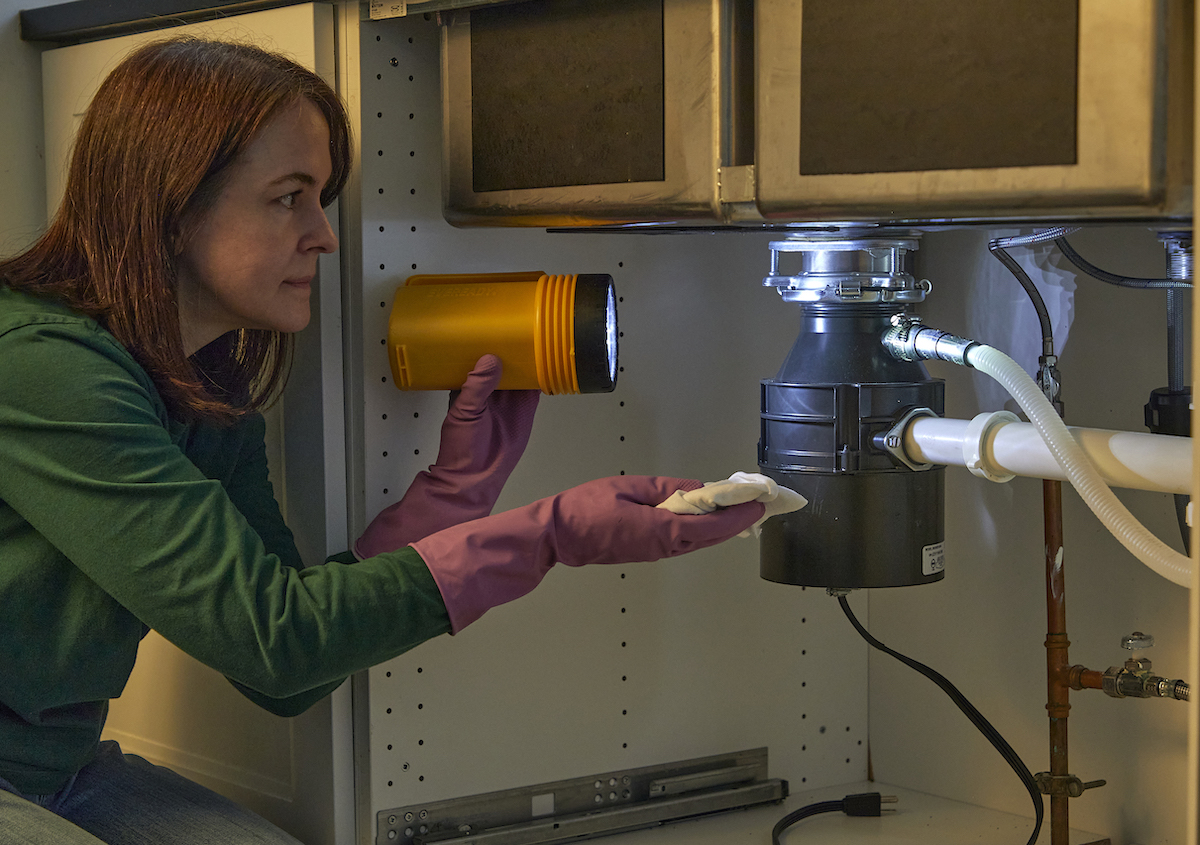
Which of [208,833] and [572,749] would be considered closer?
[208,833]

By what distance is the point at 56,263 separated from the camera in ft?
3.66

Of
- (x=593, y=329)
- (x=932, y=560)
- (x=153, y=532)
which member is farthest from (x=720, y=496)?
(x=153, y=532)

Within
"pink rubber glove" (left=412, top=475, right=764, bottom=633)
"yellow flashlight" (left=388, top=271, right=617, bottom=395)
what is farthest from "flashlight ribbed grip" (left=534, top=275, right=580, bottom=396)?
"pink rubber glove" (left=412, top=475, right=764, bottom=633)

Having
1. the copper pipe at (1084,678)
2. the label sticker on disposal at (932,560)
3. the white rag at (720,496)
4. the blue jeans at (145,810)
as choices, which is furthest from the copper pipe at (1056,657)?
the blue jeans at (145,810)

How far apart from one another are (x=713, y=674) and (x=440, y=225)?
69 cm

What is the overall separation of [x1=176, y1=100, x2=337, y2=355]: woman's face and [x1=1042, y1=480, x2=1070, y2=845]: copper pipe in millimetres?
844

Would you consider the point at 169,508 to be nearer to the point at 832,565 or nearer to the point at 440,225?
the point at 440,225

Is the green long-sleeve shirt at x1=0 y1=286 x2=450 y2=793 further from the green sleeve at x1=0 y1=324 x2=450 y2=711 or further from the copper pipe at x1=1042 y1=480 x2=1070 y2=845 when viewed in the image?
the copper pipe at x1=1042 y1=480 x2=1070 y2=845

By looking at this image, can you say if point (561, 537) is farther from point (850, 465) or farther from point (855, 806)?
point (855, 806)

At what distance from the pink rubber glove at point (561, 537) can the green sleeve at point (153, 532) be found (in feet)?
0.19

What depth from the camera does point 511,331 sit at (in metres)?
1.26

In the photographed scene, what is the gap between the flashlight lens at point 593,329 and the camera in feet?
4.04

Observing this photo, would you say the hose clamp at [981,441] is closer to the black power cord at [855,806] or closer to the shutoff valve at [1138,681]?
the shutoff valve at [1138,681]

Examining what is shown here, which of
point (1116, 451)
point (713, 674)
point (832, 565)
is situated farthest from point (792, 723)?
point (1116, 451)
